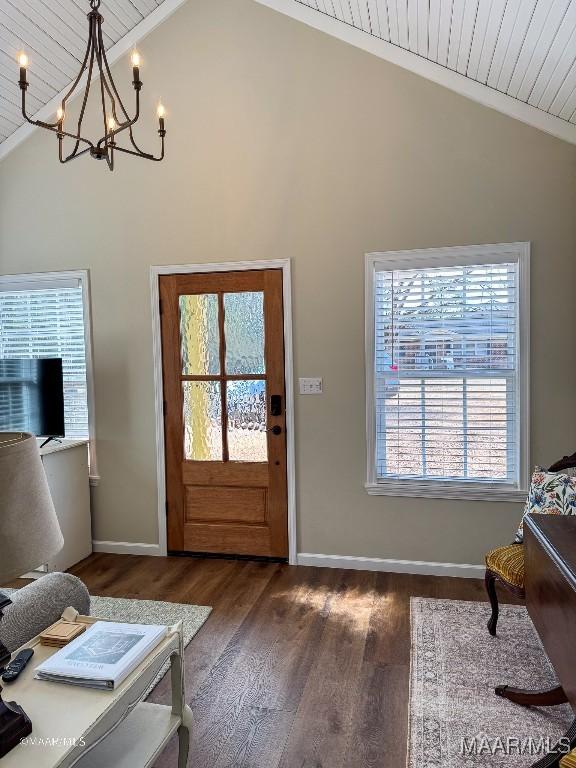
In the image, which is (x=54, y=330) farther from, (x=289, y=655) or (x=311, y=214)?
(x=289, y=655)

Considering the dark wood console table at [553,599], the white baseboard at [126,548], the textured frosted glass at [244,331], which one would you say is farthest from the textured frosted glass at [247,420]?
the dark wood console table at [553,599]

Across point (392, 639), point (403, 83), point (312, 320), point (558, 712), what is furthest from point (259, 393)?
point (558, 712)

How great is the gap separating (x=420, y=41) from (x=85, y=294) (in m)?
2.67

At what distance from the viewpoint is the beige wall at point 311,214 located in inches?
128

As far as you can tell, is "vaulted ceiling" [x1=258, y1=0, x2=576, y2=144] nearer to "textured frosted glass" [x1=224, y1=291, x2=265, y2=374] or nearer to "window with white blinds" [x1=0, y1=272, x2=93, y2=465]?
"textured frosted glass" [x1=224, y1=291, x2=265, y2=374]

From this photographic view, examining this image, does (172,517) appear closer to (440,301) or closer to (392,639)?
(392,639)

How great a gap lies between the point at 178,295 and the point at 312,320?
96cm

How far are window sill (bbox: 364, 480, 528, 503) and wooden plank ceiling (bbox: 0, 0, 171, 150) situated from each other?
11.3ft

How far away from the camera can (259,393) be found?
3.75m

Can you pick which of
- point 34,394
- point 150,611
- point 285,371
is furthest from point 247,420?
point 34,394

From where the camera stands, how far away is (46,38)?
11.5 feet

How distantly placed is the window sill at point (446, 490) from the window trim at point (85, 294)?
200 cm

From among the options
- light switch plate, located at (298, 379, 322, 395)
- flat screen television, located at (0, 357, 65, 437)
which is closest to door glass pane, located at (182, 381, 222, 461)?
light switch plate, located at (298, 379, 322, 395)
